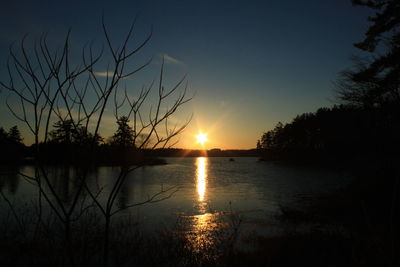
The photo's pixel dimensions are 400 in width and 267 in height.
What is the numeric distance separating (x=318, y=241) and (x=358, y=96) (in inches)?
543

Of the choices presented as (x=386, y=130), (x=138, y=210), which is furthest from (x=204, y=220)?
(x=386, y=130)

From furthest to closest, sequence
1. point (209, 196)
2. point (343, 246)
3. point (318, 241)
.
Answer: point (209, 196), point (318, 241), point (343, 246)

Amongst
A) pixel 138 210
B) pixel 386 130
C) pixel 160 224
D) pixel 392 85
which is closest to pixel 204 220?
pixel 160 224

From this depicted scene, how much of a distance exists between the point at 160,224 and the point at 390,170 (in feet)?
49.6

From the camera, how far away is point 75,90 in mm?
2408

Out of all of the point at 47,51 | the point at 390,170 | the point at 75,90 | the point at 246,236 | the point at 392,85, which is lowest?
the point at 246,236

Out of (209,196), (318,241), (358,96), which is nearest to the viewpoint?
(318,241)

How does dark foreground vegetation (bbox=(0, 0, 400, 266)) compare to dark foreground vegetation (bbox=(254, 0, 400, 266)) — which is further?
dark foreground vegetation (bbox=(254, 0, 400, 266))

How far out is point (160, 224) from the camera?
1249cm

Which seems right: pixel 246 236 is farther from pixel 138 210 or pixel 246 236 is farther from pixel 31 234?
pixel 31 234

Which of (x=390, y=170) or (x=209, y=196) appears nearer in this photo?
(x=390, y=170)

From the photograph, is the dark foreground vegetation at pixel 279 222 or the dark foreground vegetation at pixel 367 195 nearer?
the dark foreground vegetation at pixel 279 222

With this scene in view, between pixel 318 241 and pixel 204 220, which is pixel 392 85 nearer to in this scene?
pixel 318 241

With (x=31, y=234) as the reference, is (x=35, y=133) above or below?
above
